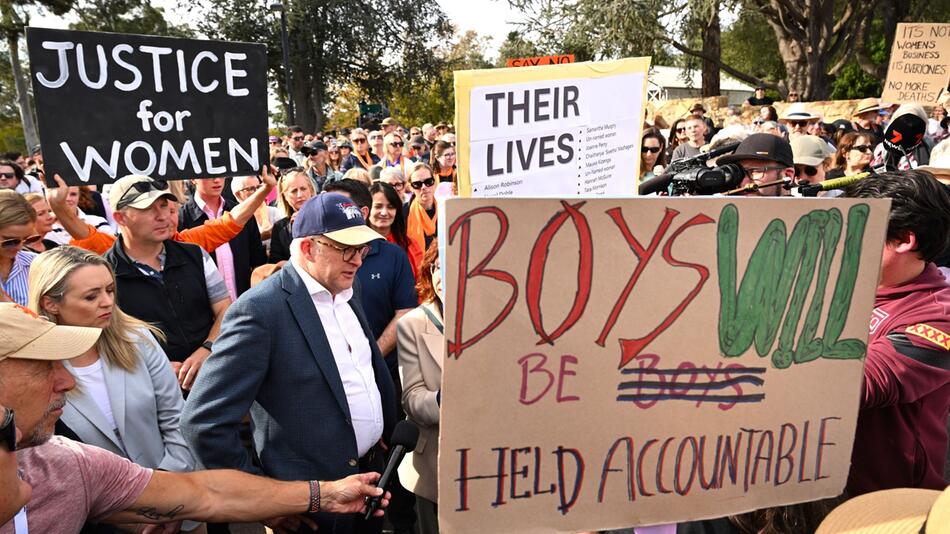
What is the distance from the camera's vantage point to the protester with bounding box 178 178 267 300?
4.41 m

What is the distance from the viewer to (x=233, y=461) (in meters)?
2.32

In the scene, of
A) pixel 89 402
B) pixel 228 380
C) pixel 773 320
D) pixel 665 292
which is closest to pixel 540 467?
pixel 665 292

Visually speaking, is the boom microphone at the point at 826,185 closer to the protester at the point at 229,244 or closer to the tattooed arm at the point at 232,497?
the tattooed arm at the point at 232,497

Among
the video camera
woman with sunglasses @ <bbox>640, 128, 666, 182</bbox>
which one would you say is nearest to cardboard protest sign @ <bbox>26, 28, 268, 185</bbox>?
the video camera

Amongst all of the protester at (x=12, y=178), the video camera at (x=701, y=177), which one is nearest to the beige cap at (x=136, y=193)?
the video camera at (x=701, y=177)

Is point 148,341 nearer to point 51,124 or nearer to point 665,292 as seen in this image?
point 51,124

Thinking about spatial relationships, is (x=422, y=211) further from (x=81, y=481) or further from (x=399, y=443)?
(x=81, y=481)

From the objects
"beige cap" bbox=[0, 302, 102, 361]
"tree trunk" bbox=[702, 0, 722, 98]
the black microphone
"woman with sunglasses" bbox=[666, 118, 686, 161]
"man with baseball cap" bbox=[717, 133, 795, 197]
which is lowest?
the black microphone

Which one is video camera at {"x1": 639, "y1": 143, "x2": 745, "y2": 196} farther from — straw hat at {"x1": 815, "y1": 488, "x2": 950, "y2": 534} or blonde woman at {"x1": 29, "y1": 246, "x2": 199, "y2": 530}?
blonde woman at {"x1": 29, "y1": 246, "x2": 199, "y2": 530}

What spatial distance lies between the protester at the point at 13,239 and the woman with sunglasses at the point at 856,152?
6.04 meters

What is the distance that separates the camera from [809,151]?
14.5 ft

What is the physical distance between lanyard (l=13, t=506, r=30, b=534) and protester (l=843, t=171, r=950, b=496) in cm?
229

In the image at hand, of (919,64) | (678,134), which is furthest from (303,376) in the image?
(919,64)

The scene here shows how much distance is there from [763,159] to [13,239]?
3.79 m
